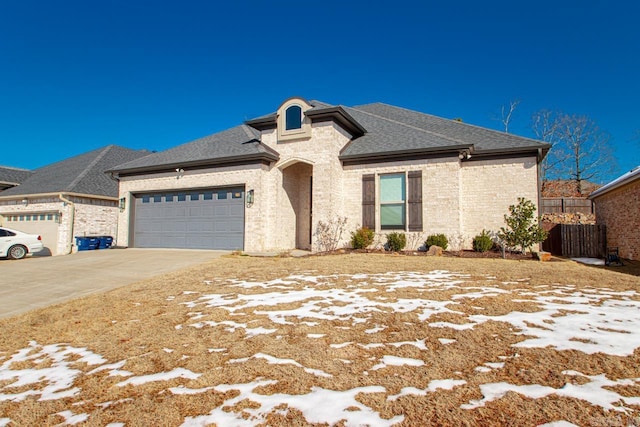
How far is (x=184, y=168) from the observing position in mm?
14656

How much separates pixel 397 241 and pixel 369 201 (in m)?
1.94

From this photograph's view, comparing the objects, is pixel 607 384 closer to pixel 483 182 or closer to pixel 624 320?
pixel 624 320

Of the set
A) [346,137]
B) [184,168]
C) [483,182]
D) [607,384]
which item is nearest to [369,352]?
[607,384]

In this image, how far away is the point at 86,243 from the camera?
15.7m

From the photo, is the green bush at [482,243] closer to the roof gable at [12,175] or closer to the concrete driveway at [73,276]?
the concrete driveway at [73,276]

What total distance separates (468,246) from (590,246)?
4.63 metres

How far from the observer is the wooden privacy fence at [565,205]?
1845 cm

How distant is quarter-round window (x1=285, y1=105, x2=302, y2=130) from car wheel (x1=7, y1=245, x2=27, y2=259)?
38.4 feet

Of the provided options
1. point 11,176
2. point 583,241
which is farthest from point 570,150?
point 11,176

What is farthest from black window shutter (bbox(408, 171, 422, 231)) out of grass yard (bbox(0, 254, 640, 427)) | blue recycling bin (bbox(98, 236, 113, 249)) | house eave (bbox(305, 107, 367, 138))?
blue recycling bin (bbox(98, 236, 113, 249))

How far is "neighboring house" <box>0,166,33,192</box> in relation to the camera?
21.3m

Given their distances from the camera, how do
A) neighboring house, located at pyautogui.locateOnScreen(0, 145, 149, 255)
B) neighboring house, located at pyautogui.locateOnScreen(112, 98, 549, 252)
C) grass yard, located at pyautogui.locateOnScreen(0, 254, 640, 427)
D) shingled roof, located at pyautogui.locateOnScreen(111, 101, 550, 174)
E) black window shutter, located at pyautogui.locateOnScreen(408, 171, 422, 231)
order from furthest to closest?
neighboring house, located at pyautogui.locateOnScreen(0, 145, 149, 255) → black window shutter, located at pyautogui.locateOnScreen(408, 171, 422, 231) → shingled roof, located at pyautogui.locateOnScreen(111, 101, 550, 174) → neighboring house, located at pyautogui.locateOnScreen(112, 98, 549, 252) → grass yard, located at pyautogui.locateOnScreen(0, 254, 640, 427)

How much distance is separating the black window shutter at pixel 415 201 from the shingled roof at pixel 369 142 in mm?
871

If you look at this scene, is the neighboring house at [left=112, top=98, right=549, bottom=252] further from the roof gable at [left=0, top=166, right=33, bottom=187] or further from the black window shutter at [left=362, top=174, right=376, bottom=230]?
the roof gable at [left=0, top=166, right=33, bottom=187]
